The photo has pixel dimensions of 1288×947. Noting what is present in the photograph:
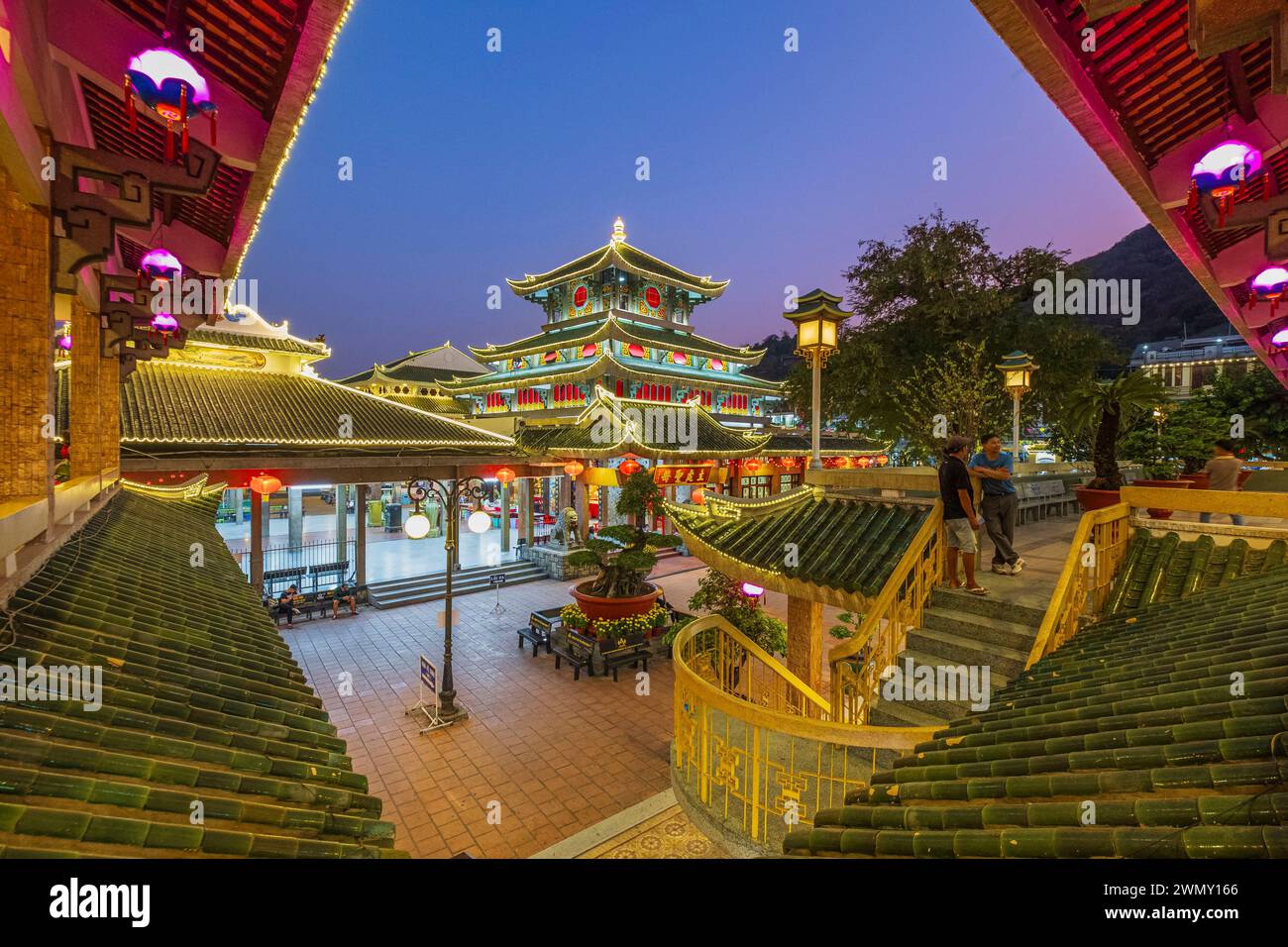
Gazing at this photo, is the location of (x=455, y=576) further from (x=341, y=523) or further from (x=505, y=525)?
(x=341, y=523)

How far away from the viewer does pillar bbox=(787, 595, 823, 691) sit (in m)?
7.61

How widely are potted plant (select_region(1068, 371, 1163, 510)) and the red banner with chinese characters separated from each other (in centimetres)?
1220

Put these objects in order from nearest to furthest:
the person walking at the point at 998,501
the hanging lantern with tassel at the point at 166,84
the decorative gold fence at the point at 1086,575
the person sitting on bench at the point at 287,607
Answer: the hanging lantern with tassel at the point at 166,84 < the decorative gold fence at the point at 1086,575 < the person walking at the point at 998,501 < the person sitting on bench at the point at 287,607

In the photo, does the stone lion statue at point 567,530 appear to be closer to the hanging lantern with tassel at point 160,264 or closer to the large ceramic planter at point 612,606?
the large ceramic planter at point 612,606

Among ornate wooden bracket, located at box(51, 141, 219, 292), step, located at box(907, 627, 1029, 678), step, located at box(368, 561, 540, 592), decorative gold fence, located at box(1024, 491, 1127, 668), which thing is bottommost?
step, located at box(368, 561, 540, 592)

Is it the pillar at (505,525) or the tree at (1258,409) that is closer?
the tree at (1258,409)

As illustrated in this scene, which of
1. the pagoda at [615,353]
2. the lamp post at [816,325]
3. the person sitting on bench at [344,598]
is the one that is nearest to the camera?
the lamp post at [816,325]

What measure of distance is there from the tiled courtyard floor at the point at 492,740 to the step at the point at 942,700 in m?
3.68

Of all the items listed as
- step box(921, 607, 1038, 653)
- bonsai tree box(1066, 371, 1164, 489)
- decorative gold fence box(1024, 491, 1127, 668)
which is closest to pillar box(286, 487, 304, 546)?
step box(921, 607, 1038, 653)

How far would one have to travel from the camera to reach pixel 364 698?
9.64 m

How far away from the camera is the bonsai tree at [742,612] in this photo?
913cm

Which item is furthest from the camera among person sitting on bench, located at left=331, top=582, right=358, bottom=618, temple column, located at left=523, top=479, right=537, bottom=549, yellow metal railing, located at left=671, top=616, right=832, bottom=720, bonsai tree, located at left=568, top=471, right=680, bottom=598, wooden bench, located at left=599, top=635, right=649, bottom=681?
temple column, located at left=523, top=479, right=537, bottom=549

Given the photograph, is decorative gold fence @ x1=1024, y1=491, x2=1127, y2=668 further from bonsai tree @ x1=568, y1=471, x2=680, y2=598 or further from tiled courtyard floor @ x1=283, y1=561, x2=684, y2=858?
bonsai tree @ x1=568, y1=471, x2=680, y2=598

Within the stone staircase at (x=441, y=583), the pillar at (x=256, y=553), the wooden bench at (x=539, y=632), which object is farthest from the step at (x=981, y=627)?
the pillar at (x=256, y=553)
